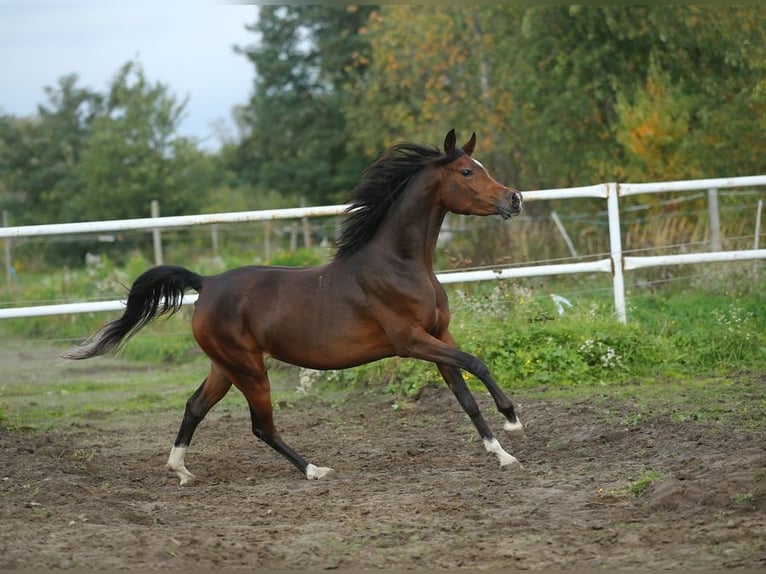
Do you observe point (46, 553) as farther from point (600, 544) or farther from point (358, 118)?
point (358, 118)

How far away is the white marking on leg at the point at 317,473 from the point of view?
6.53m

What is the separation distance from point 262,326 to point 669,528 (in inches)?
127

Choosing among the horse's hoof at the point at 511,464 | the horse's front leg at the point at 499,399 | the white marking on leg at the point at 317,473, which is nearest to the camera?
the horse's hoof at the point at 511,464

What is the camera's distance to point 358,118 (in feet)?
98.6

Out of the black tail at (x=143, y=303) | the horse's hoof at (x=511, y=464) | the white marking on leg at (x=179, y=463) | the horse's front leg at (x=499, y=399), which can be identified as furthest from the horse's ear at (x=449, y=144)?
the white marking on leg at (x=179, y=463)

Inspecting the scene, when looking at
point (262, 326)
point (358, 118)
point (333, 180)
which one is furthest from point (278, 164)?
point (262, 326)

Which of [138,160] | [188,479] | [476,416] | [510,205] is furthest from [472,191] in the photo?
[138,160]

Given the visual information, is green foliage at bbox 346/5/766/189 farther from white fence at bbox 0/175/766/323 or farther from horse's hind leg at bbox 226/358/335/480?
horse's hind leg at bbox 226/358/335/480

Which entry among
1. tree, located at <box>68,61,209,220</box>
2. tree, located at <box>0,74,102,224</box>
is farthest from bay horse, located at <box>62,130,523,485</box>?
tree, located at <box>0,74,102,224</box>

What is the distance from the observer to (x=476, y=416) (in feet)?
21.3

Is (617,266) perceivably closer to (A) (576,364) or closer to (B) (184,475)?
(A) (576,364)

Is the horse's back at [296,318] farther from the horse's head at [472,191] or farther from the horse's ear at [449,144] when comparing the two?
the horse's ear at [449,144]

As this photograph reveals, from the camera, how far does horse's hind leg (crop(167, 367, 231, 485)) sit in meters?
6.82

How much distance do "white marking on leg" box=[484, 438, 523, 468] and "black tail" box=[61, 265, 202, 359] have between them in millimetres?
2429
